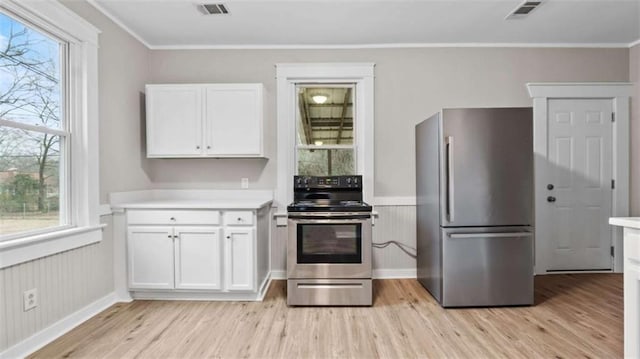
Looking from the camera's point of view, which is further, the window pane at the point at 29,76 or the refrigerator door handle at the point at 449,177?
the refrigerator door handle at the point at 449,177

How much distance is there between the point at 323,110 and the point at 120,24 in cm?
208

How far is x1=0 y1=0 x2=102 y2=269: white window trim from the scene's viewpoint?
2.37 meters

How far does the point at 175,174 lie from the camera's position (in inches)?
140

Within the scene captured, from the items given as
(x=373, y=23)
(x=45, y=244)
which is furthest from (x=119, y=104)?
(x=373, y=23)

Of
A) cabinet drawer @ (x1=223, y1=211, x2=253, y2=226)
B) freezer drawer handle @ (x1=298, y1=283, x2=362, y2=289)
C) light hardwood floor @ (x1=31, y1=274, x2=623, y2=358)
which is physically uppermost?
cabinet drawer @ (x1=223, y1=211, x2=253, y2=226)

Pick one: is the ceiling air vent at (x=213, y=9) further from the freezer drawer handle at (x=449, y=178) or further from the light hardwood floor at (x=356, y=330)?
the light hardwood floor at (x=356, y=330)

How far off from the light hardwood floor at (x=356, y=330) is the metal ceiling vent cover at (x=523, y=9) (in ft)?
8.22

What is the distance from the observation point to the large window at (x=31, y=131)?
2057 millimetres

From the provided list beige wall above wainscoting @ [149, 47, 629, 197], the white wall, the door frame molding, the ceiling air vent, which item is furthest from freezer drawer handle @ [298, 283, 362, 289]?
the white wall

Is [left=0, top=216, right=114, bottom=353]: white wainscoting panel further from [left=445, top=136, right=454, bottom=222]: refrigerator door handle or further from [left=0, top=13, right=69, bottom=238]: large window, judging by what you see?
[left=445, top=136, right=454, bottom=222]: refrigerator door handle

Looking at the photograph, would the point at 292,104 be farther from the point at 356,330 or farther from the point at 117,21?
the point at 356,330

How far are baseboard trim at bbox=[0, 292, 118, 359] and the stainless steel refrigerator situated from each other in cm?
282

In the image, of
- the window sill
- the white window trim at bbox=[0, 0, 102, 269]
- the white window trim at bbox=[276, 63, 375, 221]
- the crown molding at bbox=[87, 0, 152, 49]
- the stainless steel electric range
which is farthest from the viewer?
the white window trim at bbox=[276, 63, 375, 221]

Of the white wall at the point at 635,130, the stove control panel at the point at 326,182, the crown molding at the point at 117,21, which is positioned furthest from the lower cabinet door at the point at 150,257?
the white wall at the point at 635,130
